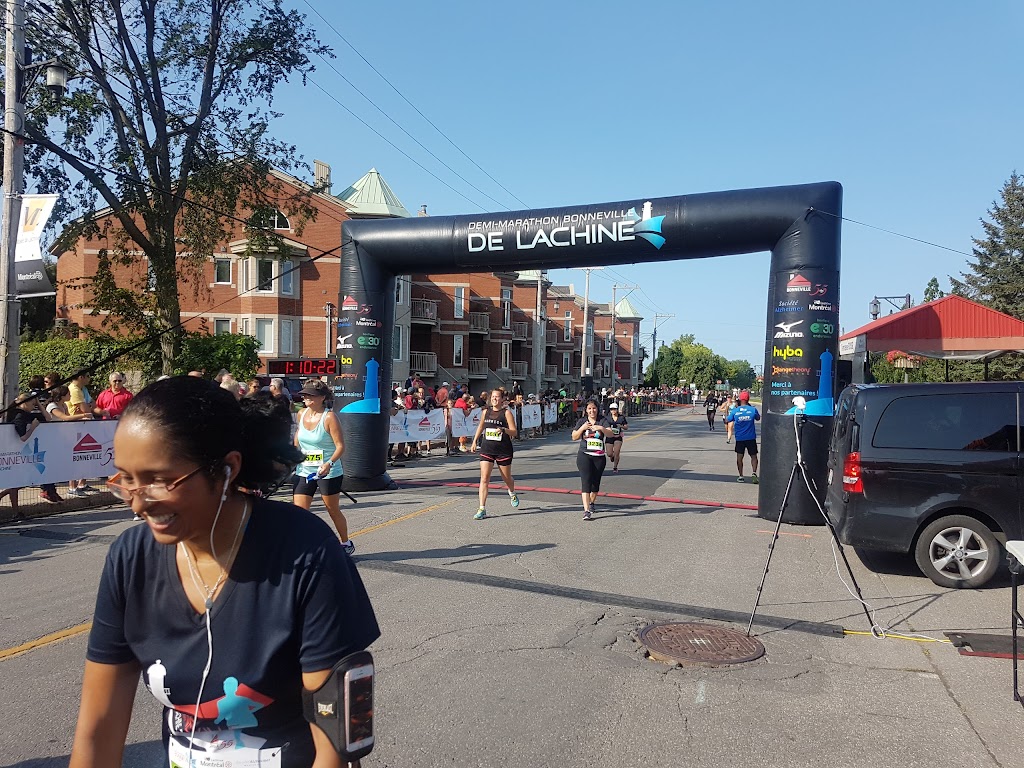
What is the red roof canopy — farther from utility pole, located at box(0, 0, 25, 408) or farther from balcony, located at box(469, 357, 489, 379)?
balcony, located at box(469, 357, 489, 379)

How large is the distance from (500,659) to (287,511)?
3.45 meters

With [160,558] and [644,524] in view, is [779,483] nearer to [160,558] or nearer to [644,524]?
[644,524]

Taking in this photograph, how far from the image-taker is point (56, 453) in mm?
10219

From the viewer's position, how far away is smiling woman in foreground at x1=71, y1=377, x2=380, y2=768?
1757 millimetres

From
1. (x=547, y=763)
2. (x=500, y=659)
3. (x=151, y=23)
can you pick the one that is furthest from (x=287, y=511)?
(x=151, y=23)

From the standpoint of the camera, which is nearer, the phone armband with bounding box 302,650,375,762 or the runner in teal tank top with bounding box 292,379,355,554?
the phone armband with bounding box 302,650,375,762

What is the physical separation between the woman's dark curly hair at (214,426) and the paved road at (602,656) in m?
2.25

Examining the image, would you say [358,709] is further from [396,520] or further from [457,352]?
[457,352]

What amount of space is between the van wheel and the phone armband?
6.89 metres

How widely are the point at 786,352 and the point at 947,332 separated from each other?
9726mm

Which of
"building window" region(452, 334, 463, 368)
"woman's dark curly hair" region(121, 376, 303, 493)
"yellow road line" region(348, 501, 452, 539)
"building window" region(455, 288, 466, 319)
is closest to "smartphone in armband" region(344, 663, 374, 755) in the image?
"woman's dark curly hair" region(121, 376, 303, 493)

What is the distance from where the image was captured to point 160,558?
6.19ft

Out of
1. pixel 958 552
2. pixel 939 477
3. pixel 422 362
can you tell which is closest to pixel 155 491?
pixel 939 477

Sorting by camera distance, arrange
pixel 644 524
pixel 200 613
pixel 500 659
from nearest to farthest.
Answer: pixel 200 613 → pixel 500 659 → pixel 644 524
